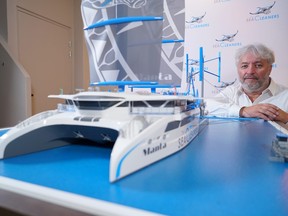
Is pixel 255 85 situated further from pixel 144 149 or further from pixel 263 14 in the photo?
pixel 144 149

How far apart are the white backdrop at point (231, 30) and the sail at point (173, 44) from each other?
72 cm

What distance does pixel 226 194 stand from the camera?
0.31 metres

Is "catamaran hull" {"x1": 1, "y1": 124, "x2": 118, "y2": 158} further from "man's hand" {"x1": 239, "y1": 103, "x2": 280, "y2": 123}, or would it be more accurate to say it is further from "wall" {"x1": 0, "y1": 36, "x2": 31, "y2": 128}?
"wall" {"x1": 0, "y1": 36, "x2": 31, "y2": 128}

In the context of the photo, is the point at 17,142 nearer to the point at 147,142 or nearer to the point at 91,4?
the point at 147,142

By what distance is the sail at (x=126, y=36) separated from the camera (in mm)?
654

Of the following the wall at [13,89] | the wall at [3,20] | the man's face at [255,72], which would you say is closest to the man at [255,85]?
the man's face at [255,72]

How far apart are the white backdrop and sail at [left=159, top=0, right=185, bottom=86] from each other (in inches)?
28.4

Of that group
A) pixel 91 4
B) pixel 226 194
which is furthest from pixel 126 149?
pixel 91 4

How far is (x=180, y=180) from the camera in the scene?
36 cm

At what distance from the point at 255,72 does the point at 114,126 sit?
1956mm

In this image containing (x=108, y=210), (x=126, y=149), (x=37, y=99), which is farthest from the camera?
(x=37, y=99)

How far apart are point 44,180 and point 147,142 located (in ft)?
0.63

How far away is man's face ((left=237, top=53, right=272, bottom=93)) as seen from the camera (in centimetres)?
196

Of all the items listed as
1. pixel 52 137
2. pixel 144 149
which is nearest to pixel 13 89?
pixel 52 137
